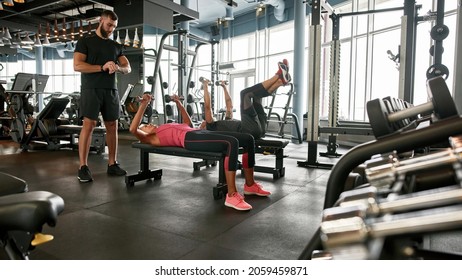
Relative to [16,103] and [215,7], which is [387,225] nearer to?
[16,103]

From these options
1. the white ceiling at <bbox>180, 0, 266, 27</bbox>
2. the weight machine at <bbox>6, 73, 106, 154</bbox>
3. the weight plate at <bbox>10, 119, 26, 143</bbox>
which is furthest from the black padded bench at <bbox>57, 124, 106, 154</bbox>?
the white ceiling at <bbox>180, 0, 266, 27</bbox>

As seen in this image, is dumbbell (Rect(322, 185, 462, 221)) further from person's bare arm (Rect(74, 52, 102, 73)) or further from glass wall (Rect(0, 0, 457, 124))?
person's bare arm (Rect(74, 52, 102, 73))

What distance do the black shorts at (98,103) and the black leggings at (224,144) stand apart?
0.93 meters

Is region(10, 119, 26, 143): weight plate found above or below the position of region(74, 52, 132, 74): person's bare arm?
below

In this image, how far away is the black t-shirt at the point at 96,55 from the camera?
2830 mm

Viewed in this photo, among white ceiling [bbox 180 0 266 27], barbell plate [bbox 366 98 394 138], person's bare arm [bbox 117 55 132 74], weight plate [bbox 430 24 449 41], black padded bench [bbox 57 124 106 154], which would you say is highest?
white ceiling [bbox 180 0 266 27]

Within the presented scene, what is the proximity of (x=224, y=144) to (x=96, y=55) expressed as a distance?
1.47 meters

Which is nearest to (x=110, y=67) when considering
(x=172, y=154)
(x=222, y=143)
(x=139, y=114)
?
(x=139, y=114)

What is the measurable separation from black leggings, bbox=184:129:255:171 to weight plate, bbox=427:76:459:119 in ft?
5.54

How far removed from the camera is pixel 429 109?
22.6 inches

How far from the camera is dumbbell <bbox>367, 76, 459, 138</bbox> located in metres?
0.53

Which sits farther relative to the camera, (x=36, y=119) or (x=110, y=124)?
(x=36, y=119)

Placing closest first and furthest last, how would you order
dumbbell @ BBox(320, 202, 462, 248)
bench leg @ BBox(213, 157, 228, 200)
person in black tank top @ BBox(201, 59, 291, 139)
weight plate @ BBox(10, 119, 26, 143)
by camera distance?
dumbbell @ BBox(320, 202, 462, 248) → bench leg @ BBox(213, 157, 228, 200) → person in black tank top @ BBox(201, 59, 291, 139) → weight plate @ BBox(10, 119, 26, 143)
